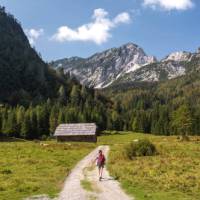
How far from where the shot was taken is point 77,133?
13050cm

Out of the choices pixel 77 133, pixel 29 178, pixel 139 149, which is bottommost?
pixel 29 178

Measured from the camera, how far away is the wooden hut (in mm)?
Result: 130125

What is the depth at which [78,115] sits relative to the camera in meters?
192

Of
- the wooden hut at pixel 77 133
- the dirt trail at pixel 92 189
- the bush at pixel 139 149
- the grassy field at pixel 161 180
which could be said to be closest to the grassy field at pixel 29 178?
the dirt trail at pixel 92 189

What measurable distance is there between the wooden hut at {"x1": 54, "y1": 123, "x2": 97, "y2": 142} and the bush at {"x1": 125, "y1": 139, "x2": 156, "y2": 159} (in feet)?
226

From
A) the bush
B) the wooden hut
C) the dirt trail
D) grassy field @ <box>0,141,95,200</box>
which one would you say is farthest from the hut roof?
the dirt trail

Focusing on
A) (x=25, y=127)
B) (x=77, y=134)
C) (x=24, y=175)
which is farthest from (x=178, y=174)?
(x=25, y=127)

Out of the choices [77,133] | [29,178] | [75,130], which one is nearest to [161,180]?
[29,178]

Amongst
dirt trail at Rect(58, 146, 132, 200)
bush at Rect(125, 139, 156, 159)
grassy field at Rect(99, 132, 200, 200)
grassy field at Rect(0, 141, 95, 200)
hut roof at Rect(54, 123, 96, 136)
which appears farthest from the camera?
hut roof at Rect(54, 123, 96, 136)

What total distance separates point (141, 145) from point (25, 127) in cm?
10277

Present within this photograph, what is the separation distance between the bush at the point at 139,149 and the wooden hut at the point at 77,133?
68892mm

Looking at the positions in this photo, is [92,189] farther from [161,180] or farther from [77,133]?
[77,133]

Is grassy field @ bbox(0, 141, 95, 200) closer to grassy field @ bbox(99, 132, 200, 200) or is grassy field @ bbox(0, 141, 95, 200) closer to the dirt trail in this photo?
the dirt trail

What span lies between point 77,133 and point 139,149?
7361 centimetres
